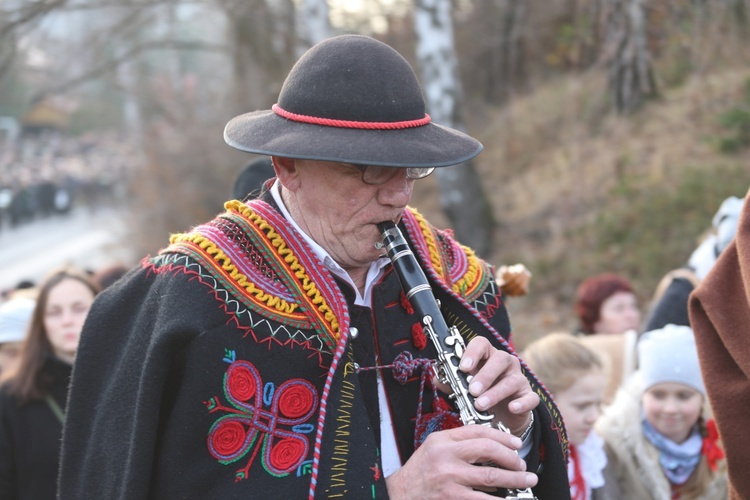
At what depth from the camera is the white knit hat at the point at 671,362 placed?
3.81m

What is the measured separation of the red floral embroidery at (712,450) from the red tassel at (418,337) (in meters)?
1.78

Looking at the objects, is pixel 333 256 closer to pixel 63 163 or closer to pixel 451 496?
pixel 451 496

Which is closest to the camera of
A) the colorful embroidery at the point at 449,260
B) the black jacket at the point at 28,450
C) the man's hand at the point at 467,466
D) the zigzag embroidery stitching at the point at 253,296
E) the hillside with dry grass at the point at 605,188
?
the man's hand at the point at 467,466

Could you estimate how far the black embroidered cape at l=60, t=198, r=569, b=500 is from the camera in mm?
2316

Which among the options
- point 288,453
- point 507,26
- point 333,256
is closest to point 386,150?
point 333,256

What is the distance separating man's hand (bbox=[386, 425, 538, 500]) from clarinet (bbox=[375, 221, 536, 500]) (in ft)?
0.24

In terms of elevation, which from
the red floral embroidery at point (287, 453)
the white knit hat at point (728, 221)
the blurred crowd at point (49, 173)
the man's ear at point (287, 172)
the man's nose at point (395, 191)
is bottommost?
the red floral embroidery at point (287, 453)

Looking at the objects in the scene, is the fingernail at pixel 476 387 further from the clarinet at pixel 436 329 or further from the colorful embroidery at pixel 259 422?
the colorful embroidery at pixel 259 422

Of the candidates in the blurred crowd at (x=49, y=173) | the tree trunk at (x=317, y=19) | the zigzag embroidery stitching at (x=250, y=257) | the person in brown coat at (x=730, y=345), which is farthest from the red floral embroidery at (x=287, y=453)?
the blurred crowd at (x=49, y=173)

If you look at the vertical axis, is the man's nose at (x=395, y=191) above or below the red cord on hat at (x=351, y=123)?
below

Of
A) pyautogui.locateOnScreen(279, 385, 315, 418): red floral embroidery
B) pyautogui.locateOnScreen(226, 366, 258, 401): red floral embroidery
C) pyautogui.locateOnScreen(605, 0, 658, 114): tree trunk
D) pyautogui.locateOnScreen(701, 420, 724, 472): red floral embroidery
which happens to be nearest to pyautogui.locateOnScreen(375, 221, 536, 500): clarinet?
pyautogui.locateOnScreen(279, 385, 315, 418): red floral embroidery

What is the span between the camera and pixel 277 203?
263cm

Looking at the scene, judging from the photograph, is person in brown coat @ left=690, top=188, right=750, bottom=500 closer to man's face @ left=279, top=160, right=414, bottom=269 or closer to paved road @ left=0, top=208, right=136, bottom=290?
man's face @ left=279, top=160, right=414, bottom=269

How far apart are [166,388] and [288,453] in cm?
36
